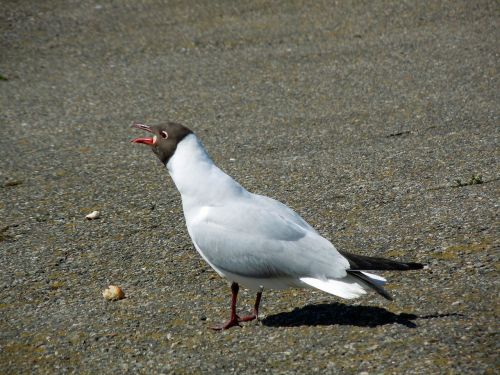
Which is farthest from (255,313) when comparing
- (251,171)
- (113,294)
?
(251,171)

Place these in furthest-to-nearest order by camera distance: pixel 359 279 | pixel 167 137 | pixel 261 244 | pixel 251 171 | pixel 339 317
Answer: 1. pixel 251 171
2. pixel 167 137
3. pixel 339 317
4. pixel 261 244
5. pixel 359 279

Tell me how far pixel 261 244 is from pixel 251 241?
55 millimetres

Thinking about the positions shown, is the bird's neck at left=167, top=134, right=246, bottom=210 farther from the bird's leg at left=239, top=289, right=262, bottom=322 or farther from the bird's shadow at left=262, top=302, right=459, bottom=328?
the bird's shadow at left=262, top=302, right=459, bottom=328

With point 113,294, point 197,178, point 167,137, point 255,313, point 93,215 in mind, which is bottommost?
point 93,215

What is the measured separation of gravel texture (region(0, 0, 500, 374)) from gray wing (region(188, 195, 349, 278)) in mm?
361

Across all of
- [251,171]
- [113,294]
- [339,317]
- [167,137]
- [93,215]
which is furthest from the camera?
[251,171]

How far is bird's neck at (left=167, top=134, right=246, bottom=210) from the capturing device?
14.4 feet

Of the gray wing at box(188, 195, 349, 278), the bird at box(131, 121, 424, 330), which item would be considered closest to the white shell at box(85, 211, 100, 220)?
the bird at box(131, 121, 424, 330)

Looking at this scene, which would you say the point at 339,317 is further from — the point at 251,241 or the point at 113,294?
the point at 113,294

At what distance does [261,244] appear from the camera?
4.21 m

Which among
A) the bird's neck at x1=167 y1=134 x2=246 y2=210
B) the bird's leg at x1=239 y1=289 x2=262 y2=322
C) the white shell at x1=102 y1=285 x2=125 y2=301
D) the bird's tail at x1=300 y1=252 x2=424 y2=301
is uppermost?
the bird's neck at x1=167 y1=134 x2=246 y2=210

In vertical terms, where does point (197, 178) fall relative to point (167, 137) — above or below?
below

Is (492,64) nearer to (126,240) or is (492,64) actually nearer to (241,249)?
(126,240)

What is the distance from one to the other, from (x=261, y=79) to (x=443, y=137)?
2.88 metres
